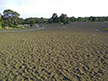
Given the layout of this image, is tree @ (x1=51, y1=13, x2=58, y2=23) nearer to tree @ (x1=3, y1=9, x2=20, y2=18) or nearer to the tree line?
the tree line

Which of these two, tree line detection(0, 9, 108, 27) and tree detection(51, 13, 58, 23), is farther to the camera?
tree detection(51, 13, 58, 23)

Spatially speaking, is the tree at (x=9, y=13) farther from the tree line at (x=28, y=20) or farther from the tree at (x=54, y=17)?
the tree at (x=54, y=17)

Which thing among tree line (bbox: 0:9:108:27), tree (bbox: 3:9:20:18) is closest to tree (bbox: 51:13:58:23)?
tree line (bbox: 0:9:108:27)

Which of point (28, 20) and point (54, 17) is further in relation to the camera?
point (28, 20)

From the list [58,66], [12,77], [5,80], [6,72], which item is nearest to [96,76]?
[58,66]

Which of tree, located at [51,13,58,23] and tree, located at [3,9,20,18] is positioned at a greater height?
tree, located at [3,9,20,18]

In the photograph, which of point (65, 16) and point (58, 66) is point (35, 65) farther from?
point (65, 16)

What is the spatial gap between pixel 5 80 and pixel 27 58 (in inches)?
79.1

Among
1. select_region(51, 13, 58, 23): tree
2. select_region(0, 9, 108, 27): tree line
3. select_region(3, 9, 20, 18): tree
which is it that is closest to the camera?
select_region(0, 9, 108, 27): tree line

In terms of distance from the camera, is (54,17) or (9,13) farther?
(9,13)

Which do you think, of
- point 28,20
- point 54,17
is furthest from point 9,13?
point 54,17

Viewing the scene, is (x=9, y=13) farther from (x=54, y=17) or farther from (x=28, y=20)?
(x=54, y=17)

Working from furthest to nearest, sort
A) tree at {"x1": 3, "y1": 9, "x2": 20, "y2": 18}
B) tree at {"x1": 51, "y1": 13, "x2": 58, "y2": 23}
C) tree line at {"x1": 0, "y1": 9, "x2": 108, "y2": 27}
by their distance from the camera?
tree at {"x1": 3, "y1": 9, "x2": 20, "y2": 18} < tree at {"x1": 51, "y1": 13, "x2": 58, "y2": 23} < tree line at {"x1": 0, "y1": 9, "x2": 108, "y2": 27}

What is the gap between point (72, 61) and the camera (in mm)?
5141
